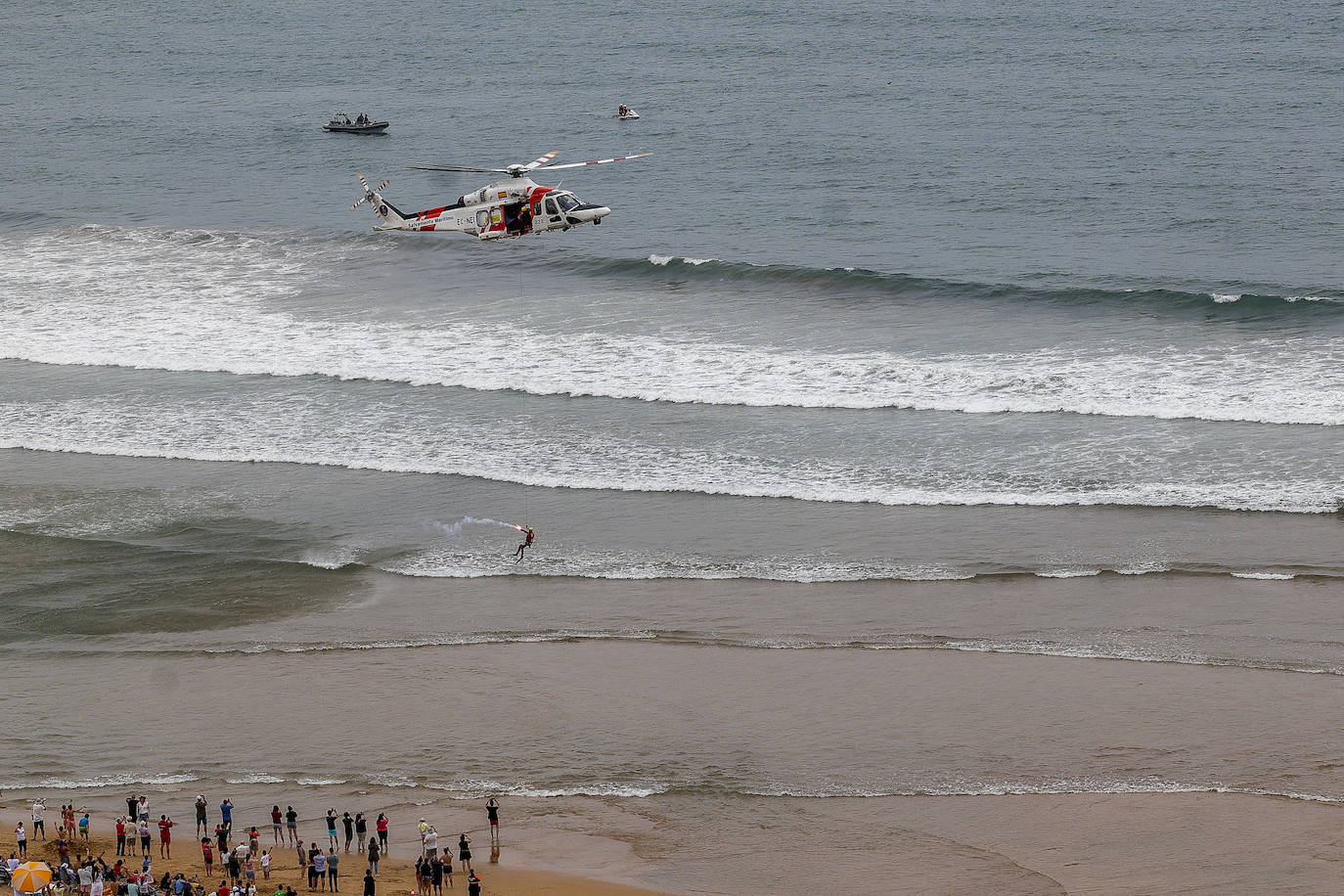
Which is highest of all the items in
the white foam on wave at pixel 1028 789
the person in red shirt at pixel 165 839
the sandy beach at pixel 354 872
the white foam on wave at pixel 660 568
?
the white foam on wave at pixel 660 568

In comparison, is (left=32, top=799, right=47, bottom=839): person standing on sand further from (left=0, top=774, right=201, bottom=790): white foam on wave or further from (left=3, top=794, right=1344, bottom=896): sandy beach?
(left=0, top=774, right=201, bottom=790): white foam on wave

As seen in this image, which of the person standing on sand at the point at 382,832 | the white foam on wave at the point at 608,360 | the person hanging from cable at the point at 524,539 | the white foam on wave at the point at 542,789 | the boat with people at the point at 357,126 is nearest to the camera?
the person standing on sand at the point at 382,832

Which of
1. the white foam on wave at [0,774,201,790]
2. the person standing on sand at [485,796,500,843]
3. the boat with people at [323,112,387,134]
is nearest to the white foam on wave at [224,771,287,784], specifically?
the white foam on wave at [0,774,201,790]

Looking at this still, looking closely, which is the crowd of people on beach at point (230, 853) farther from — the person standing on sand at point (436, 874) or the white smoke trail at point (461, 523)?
the white smoke trail at point (461, 523)

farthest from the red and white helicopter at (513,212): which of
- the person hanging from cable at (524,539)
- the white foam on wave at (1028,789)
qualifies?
the white foam on wave at (1028,789)

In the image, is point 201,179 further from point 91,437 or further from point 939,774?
point 939,774

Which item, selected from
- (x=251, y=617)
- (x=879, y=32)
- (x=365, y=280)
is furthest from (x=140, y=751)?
(x=879, y=32)
